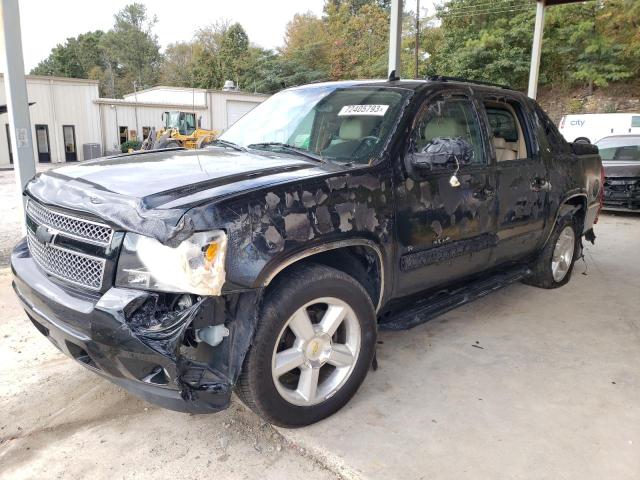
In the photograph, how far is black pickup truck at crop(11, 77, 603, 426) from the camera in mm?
2230

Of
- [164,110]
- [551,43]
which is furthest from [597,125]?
[164,110]

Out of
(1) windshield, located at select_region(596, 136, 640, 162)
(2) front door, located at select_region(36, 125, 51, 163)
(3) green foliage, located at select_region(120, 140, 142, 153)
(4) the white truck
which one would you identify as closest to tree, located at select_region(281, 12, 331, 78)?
(3) green foliage, located at select_region(120, 140, 142, 153)

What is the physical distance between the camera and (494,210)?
381 centimetres

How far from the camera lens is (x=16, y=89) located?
221 inches

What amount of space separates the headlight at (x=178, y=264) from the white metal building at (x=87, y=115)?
26.6 m

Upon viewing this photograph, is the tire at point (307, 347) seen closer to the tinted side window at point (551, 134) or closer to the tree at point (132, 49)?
the tinted side window at point (551, 134)

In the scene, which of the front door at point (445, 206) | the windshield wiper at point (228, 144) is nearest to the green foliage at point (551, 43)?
the front door at point (445, 206)

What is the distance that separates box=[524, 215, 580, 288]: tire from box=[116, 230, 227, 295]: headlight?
11.7 feet

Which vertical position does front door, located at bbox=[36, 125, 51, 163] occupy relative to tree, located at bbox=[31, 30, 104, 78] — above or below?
below

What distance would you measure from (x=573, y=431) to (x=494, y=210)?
62.6 inches

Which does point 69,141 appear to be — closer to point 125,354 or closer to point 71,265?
point 71,265

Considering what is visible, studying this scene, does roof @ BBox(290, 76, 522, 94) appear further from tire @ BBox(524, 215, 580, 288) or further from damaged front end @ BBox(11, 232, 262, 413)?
damaged front end @ BBox(11, 232, 262, 413)

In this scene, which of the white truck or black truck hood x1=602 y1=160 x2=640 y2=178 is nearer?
black truck hood x1=602 y1=160 x2=640 y2=178

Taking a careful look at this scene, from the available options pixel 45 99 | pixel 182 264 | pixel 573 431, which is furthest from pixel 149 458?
pixel 45 99
